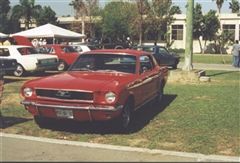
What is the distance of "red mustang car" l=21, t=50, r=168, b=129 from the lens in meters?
8.70

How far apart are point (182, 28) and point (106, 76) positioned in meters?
51.5

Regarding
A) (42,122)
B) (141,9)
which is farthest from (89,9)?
(42,122)

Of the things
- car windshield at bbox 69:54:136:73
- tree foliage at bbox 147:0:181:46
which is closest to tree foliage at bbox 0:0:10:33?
tree foliage at bbox 147:0:181:46

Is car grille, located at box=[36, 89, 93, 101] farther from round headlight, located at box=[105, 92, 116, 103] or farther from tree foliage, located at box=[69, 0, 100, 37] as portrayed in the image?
tree foliage, located at box=[69, 0, 100, 37]

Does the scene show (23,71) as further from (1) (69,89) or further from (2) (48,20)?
(2) (48,20)

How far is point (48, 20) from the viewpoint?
2648 inches

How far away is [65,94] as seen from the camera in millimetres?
8867

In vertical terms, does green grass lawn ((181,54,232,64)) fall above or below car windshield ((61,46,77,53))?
below

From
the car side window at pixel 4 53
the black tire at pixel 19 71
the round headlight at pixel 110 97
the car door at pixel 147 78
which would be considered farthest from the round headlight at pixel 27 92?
the car side window at pixel 4 53

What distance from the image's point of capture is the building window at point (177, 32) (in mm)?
60094

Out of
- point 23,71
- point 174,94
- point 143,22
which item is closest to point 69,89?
point 174,94

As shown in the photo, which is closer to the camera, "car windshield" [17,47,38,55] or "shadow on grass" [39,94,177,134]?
"shadow on grass" [39,94,177,134]

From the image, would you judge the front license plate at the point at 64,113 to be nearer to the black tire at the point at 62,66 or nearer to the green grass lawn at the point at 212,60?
the black tire at the point at 62,66

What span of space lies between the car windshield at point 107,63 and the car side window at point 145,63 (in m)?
0.32
